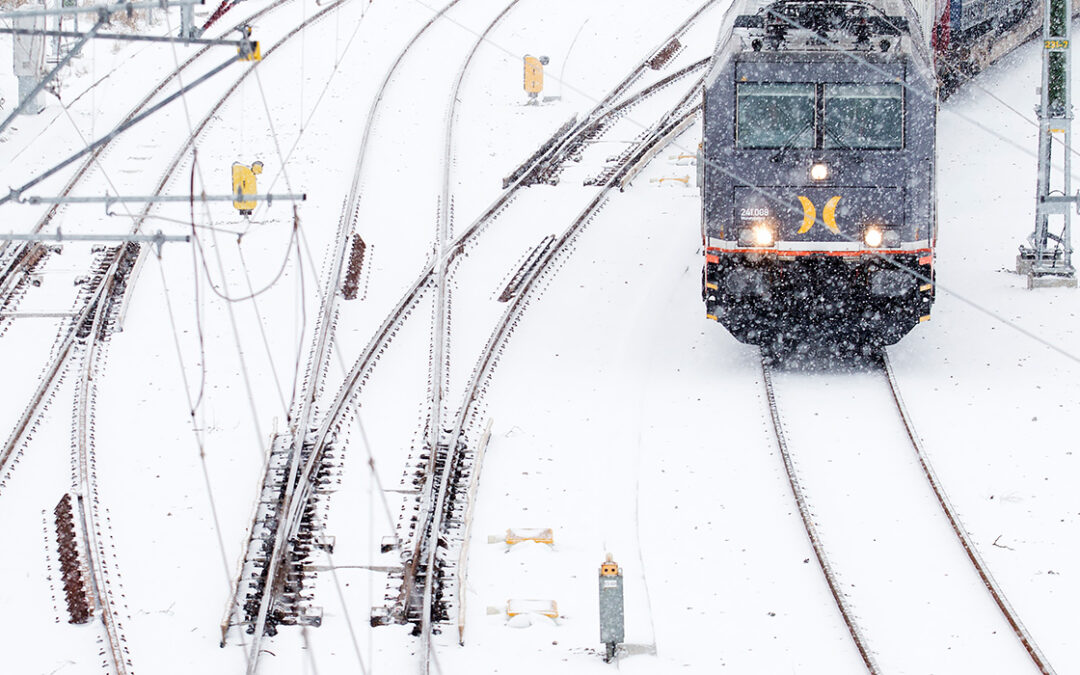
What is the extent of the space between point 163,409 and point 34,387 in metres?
1.50

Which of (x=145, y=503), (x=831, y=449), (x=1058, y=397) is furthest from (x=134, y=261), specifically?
(x=1058, y=397)

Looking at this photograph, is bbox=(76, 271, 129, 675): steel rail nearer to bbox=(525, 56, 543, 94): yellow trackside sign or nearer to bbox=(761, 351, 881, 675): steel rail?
bbox=(761, 351, 881, 675): steel rail

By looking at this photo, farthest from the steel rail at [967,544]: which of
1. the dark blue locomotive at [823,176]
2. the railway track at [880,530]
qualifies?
the dark blue locomotive at [823,176]

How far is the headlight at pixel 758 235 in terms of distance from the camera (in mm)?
14680

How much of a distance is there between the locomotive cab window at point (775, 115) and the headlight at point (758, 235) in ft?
2.54

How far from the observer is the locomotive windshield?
14555 millimetres

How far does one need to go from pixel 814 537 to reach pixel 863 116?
4798 millimetres

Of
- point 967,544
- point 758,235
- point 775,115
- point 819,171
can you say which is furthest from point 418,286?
point 967,544

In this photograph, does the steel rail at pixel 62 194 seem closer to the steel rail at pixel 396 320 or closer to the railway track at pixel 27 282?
the railway track at pixel 27 282

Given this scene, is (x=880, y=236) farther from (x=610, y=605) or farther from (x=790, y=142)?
(x=610, y=605)

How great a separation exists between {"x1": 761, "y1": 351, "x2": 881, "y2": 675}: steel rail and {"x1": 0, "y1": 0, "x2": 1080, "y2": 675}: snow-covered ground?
131mm

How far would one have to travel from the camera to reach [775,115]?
579 inches

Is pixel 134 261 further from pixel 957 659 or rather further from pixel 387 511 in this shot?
pixel 957 659

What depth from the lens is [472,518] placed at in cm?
1219
